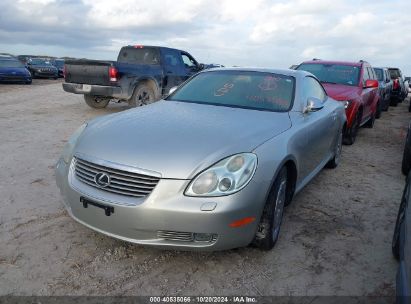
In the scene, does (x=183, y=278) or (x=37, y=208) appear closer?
(x=183, y=278)

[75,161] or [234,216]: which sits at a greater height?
[75,161]

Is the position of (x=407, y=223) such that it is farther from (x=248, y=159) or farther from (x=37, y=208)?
(x=37, y=208)

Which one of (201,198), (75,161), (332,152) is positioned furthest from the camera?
(332,152)

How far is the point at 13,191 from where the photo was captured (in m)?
4.22

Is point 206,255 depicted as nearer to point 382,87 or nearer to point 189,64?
point 189,64

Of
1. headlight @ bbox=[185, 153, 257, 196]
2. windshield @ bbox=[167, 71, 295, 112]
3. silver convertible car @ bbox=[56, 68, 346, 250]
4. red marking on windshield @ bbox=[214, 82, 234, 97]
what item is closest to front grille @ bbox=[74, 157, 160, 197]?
silver convertible car @ bbox=[56, 68, 346, 250]

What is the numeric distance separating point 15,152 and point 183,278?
4195 millimetres

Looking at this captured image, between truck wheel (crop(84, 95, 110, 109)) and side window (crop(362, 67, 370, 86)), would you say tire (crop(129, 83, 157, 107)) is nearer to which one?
truck wheel (crop(84, 95, 110, 109))

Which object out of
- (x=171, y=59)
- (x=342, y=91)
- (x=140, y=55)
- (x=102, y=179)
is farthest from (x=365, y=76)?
(x=102, y=179)

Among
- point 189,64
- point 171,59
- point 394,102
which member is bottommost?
point 394,102

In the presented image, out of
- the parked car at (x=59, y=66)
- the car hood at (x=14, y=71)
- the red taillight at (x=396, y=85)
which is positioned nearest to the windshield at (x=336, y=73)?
the red taillight at (x=396, y=85)

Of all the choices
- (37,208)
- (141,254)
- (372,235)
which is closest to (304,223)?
(372,235)

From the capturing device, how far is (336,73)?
8.19 m

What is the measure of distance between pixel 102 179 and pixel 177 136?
658mm
